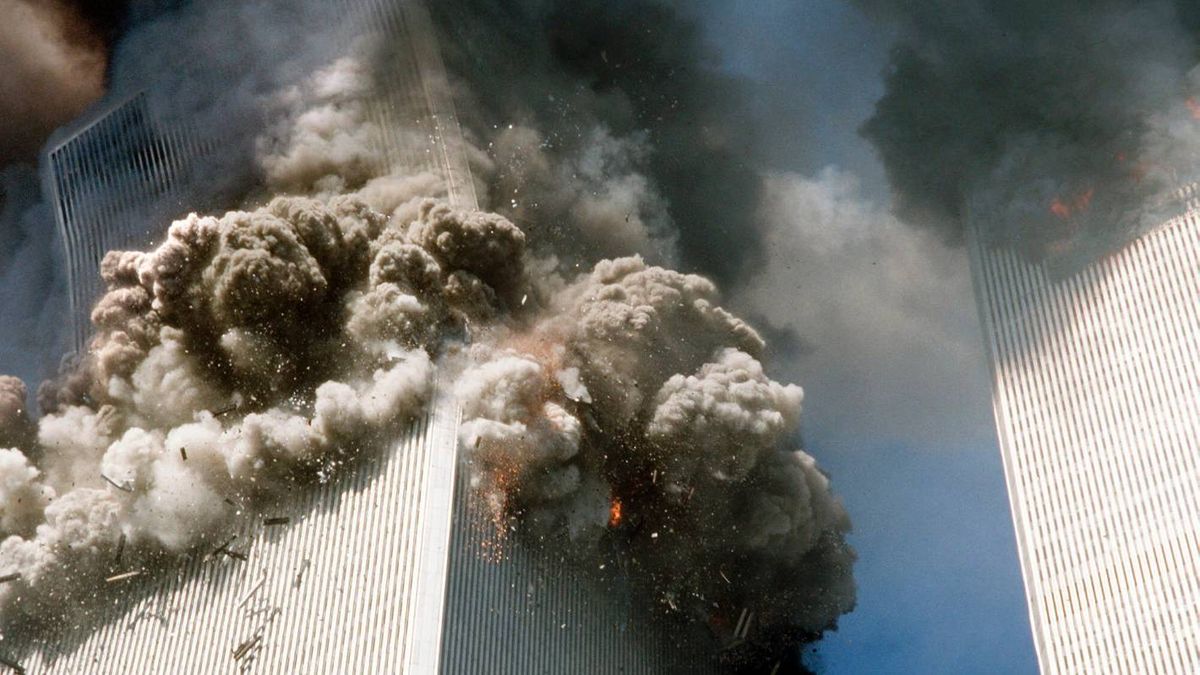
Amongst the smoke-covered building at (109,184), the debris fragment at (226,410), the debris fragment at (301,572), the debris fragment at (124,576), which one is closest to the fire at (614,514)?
the debris fragment at (301,572)

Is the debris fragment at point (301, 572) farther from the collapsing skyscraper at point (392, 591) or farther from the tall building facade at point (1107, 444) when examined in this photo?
the tall building facade at point (1107, 444)

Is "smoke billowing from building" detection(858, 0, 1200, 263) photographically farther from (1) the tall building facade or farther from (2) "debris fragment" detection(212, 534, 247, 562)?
(2) "debris fragment" detection(212, 534, 247, 562)

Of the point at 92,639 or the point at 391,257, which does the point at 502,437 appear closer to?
the point at 391,257

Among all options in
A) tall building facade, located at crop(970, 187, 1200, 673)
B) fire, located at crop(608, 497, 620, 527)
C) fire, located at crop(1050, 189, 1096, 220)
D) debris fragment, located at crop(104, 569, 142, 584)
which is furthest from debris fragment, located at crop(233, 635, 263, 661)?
fire, located at crop(1050, 189, 1096, 220)

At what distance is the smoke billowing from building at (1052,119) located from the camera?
86562mm

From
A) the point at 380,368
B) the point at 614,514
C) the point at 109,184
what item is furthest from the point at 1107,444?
the point at 109,184

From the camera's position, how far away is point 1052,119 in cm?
9138

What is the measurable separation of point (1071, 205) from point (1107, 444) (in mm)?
18193

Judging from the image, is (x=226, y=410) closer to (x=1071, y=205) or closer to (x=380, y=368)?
(x=380, y=368)

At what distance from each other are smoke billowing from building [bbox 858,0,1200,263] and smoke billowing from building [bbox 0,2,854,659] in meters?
28.6

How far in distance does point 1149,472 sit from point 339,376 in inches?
2116

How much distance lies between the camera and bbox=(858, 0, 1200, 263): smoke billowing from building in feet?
284

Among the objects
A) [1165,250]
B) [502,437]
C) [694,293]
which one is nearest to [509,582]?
[502,437]

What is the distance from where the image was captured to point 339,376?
68.2 metres
